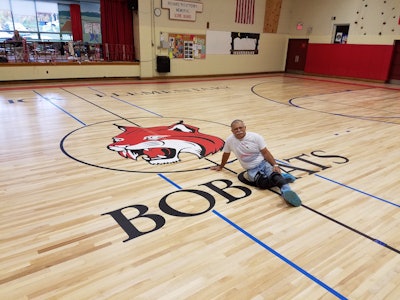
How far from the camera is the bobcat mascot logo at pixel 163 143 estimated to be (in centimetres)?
452

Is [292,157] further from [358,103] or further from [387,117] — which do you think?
[358,103]

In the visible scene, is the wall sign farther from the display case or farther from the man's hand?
the man's hand

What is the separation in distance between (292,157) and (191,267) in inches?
110

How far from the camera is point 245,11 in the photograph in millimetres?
15047

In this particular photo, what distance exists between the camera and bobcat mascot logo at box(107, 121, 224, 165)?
4520 mm

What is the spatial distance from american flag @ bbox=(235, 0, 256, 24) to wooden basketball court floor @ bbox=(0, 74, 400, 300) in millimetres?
10097

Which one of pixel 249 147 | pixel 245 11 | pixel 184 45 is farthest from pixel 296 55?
pixel 249 147

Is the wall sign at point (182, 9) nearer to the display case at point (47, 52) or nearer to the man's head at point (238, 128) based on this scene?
the display case at point (47, 52)

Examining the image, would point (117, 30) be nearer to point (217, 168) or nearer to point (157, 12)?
point (157, 12)

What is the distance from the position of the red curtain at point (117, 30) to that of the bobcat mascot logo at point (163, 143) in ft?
27.0

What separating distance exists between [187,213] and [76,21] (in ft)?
63.6

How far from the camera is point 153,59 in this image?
1301 cm

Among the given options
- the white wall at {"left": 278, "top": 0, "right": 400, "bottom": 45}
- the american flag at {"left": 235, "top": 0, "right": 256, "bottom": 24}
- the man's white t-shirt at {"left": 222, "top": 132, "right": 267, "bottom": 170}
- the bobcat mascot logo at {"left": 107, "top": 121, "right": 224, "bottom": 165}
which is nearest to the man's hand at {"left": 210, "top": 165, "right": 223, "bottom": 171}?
the man's white t-shirt at {"left": 222, "top": 132, "right": 267, "bottom": 170}

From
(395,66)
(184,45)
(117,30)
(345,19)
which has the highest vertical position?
(345,19)
